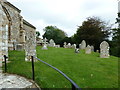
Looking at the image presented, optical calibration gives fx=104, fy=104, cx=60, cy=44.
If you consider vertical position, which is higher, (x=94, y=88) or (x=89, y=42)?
(x=89, y=42)

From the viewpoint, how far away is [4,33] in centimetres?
625

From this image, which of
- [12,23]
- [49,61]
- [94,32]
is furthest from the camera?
[94,32]

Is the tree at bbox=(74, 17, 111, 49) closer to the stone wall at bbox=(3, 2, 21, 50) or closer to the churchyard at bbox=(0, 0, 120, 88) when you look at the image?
the churchyard at bbox=(0, 0, 120, 88)

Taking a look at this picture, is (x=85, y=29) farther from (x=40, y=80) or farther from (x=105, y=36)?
(x=40, y=80)

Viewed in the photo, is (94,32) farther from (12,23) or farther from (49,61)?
(49,61)

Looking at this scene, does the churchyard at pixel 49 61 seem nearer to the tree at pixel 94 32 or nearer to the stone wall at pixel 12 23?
the stone wall at pixel 12 23

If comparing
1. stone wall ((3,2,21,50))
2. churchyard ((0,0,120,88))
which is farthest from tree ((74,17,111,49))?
stone wall ((3,2,21,50))

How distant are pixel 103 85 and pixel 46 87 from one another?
7.14 ft

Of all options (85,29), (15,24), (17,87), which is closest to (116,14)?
(85,29)

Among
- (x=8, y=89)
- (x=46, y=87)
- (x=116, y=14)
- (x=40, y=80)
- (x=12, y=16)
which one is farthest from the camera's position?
(x=116, y=14)

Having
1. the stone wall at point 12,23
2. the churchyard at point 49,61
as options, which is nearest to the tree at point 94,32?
the churchyard at point 49,61

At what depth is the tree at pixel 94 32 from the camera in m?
24.2

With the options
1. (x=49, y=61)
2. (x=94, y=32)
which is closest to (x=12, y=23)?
(x=49, y=61)

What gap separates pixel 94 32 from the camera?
80.1 feet
